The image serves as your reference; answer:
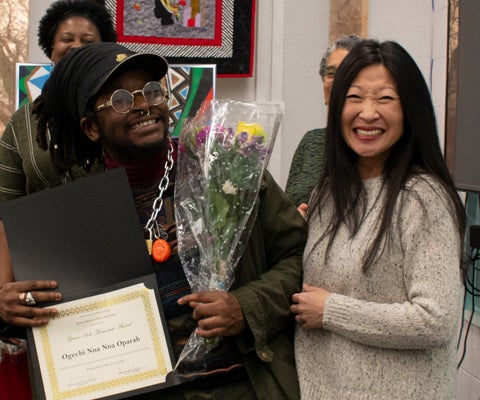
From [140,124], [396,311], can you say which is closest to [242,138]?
[140,124]

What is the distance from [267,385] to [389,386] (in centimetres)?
27

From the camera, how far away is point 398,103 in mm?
1485

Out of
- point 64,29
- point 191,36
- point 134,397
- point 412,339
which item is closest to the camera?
point 412,339

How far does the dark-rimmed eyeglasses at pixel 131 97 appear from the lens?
147 cm

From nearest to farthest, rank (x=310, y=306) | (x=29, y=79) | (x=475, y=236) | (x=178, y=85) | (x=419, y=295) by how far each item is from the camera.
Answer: (x=419, y=295) → (x=310, y=306) → (x=475, y=236) → (x=29, y=79) → (x=178, y=85)

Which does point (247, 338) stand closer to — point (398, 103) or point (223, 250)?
point (223, 250)

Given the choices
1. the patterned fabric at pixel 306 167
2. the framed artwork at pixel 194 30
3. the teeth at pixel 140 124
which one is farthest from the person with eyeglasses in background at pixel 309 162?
the framed artwork at pixel 194 30

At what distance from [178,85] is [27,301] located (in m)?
1.84

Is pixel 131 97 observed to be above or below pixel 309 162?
above

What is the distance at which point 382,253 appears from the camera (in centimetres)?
141

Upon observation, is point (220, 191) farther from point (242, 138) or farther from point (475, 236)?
point (475, 236)

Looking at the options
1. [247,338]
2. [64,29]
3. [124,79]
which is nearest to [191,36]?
[64,29]

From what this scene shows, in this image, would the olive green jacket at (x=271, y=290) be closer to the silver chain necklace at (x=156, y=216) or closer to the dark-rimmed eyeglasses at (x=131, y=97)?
the silver chain necklace at (x=156, y=216)

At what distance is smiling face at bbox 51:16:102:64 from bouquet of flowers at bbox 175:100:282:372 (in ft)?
3.87
